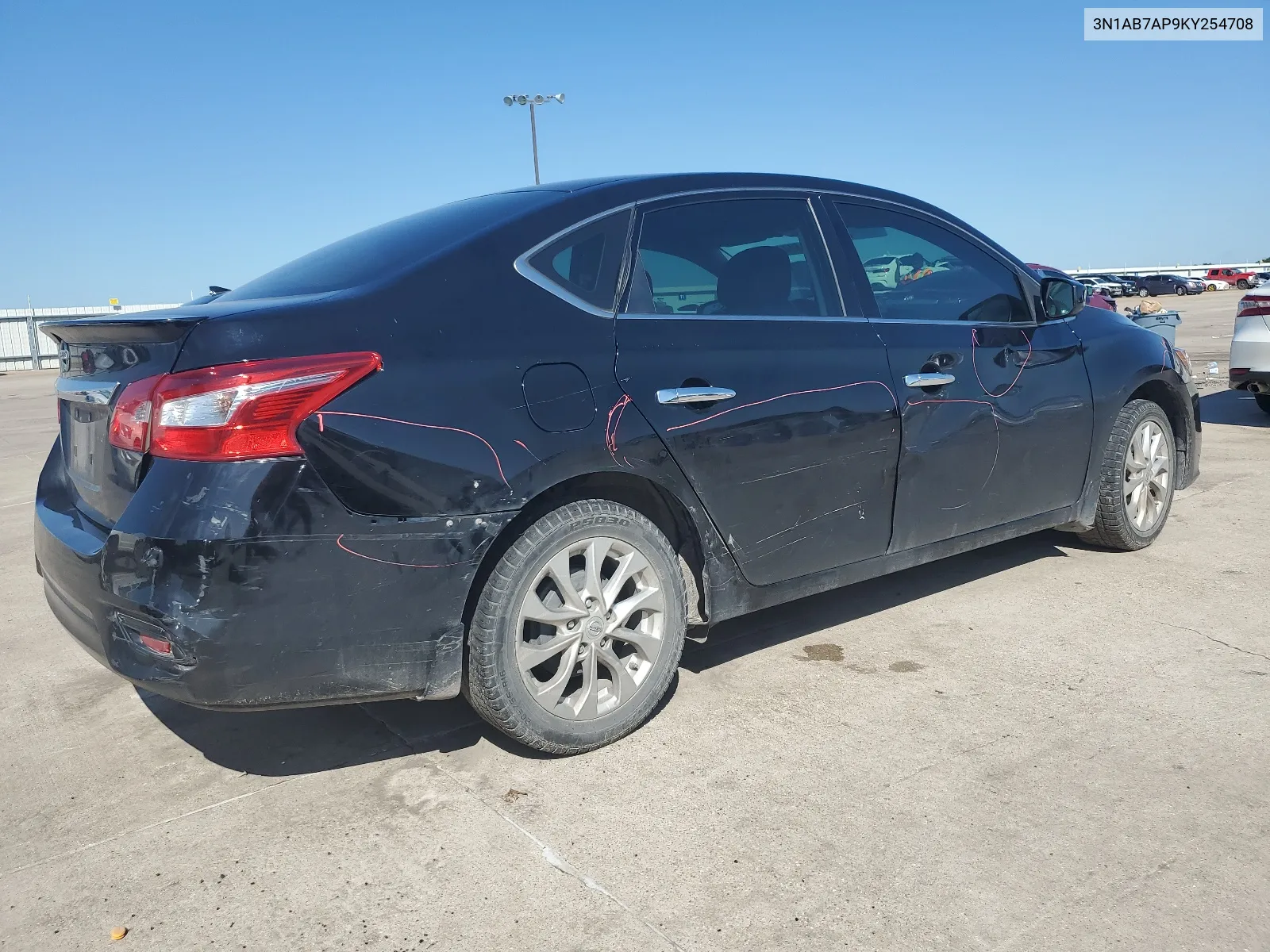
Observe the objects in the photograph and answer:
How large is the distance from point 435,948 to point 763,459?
5.67 ft

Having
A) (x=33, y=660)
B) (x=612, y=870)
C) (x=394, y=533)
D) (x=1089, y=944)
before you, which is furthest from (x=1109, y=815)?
(x=33, y=660)

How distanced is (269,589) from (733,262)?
71.8 inches

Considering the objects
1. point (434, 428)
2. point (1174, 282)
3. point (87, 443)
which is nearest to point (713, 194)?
point (434, 428)

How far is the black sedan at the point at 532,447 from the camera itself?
2.50 meters

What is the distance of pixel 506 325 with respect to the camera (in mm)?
2824

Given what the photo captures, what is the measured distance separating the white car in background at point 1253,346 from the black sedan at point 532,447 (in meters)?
5.37

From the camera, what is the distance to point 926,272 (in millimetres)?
4043

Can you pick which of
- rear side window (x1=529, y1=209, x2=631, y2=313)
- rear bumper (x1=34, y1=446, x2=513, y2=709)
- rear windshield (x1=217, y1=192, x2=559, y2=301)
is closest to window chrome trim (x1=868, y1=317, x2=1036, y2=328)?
rear side window (x1=529, y1=209, x2=631, y2=313)

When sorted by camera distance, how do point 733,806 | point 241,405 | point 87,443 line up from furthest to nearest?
1. point 87,443
2. point 733,806
3. point 241,405

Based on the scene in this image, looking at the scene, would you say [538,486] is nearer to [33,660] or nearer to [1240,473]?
[33,660]

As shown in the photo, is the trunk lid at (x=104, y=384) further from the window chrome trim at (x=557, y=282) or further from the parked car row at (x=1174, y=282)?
the parked car row at (x=1174, y=282)

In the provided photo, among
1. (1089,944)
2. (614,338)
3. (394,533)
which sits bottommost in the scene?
(1089,944)

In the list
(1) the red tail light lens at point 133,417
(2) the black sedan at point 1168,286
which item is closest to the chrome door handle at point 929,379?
(1) the red tail light lens at point 133,417

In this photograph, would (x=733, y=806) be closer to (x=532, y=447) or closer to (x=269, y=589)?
(x=532, y=447)
